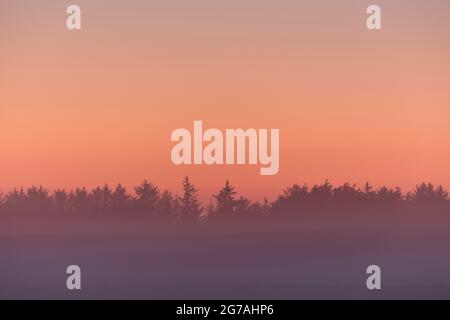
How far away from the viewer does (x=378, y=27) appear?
1343 cm

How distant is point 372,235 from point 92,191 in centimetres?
338

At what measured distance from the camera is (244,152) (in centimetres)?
1331

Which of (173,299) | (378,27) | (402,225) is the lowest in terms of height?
(173,299)

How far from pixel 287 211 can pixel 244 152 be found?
0.95 metres

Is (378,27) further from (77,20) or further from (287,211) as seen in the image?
(77,20)

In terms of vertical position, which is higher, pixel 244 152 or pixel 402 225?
pixel 244 152

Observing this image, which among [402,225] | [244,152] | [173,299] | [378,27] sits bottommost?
[173,299]

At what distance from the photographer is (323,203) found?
1348cm

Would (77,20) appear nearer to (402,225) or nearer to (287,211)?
(287,211)

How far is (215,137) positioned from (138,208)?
1.27 meters

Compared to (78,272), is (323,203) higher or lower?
higher

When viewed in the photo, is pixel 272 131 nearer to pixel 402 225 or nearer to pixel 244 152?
pixel 244 152

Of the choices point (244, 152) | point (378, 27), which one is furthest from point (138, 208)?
point (378, 27)

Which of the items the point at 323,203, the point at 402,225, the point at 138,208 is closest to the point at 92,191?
the point at 138,208
